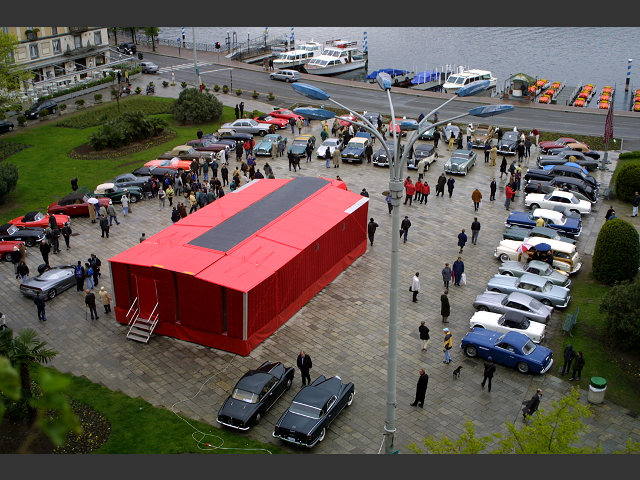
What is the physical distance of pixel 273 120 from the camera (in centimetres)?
5238

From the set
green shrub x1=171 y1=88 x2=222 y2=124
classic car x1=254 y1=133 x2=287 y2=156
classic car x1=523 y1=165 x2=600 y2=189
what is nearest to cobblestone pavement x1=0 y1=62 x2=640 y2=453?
classic car x1=523 y1=165 x2=600 y2=189

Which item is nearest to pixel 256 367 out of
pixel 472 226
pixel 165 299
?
pixel 165 299

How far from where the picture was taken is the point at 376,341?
25016 millimetres

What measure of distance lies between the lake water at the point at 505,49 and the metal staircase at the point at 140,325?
5752 centimetres

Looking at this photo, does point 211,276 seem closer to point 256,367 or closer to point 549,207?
point 256,367

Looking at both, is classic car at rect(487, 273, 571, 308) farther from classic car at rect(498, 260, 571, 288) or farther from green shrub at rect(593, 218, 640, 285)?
green shrub at rect(593, 218, 640, 285)

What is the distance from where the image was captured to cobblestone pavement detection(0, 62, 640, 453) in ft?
68.3

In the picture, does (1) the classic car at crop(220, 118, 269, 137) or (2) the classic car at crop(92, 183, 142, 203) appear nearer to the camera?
(2) the classic car at crop(92, 183, 142, 203)

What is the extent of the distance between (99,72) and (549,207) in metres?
49.2

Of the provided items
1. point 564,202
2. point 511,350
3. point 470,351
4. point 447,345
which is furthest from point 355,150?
point 511,350

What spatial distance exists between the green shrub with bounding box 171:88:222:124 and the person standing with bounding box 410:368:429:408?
37.3 m

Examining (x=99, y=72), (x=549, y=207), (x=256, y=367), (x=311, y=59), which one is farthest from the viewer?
(x=311, y=59)

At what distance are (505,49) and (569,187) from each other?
68.6 meters

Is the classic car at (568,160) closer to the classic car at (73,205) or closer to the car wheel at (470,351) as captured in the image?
the car wheel at (470,351)
